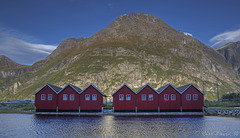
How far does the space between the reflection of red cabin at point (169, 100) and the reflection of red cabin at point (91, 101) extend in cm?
1602

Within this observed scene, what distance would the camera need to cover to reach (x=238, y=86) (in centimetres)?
18288

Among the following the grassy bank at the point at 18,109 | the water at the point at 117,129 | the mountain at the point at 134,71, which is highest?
the mountain at the point at 134,71

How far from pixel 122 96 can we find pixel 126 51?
438 feet

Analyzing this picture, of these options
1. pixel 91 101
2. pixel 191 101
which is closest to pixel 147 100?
pixel 191 101

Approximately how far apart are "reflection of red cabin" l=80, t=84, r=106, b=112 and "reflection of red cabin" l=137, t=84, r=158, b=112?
10.1 meters

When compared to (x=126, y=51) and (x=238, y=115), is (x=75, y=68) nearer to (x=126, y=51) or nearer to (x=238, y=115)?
(x=126, y=51)

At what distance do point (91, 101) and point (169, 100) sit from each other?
68.4ft

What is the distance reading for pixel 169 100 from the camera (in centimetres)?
5659

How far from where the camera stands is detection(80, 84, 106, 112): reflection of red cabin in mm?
56156

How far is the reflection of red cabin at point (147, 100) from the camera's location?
56.1 meters

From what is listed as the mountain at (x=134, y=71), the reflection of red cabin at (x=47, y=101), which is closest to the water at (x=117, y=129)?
the reflection of red cabin at (x=47, y=101)

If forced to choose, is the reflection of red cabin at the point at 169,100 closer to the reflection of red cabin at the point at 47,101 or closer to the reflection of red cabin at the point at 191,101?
the reflection of red cabin at the point at 191,101

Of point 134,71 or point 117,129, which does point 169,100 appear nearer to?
point 117,129

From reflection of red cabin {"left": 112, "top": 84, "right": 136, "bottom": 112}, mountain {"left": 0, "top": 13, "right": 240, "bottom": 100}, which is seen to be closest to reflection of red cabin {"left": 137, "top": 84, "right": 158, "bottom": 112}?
reflection of red cabin {"left": 112, "top": 84, "right": 136, "bottom": 112}
